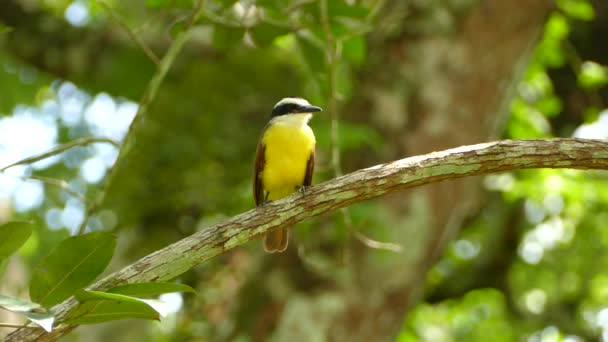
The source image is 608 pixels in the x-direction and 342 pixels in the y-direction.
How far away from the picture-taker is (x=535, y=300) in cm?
1051

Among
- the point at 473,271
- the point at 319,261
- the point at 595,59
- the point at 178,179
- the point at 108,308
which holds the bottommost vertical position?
the point at 108,308

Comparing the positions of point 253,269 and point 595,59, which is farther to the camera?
point 595,59

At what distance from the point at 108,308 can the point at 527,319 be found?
860cm

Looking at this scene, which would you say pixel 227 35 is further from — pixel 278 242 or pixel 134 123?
pixel 278 242

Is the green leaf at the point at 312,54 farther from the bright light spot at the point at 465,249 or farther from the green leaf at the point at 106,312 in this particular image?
the bright light spot at the point at 465,249

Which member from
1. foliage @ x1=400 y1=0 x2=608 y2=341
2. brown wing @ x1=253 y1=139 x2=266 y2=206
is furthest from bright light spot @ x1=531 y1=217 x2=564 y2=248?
brown wing @ x1=253 y1=139 x2=266 y2=206

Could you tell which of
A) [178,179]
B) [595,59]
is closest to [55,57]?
[178,179]

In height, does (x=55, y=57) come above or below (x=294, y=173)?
above

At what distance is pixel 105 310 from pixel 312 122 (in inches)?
160

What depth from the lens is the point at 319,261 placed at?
577cm

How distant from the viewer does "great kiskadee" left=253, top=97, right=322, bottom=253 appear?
16.0 ft

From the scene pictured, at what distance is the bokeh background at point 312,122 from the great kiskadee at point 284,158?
0.61 feet

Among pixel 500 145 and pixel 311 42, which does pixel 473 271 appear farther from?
pixel 500 145

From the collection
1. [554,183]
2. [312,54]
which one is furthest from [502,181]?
[312,54]
